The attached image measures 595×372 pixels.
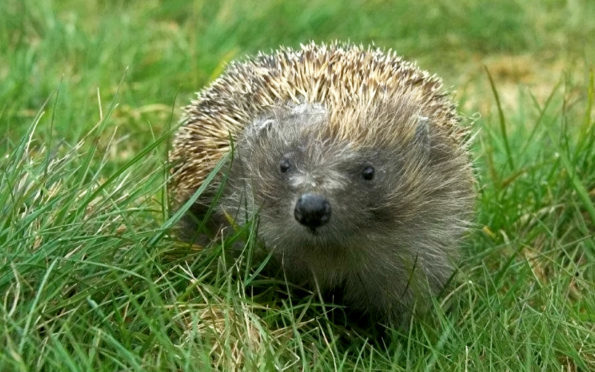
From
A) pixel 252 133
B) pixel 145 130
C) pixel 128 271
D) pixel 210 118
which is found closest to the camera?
pixel 128 271

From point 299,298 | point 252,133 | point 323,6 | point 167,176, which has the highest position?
point 323,6

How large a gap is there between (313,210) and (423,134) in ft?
3.09

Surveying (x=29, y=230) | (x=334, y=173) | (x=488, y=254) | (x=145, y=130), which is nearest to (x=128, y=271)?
(x=29, y=230)

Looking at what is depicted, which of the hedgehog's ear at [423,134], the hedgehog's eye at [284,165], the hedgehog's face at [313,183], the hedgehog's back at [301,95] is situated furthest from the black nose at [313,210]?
the hedgehog's ear at [423,134]

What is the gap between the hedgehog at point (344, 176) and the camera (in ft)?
15.8

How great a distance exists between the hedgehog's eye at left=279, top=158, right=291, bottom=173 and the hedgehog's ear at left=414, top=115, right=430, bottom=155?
0.68 meters

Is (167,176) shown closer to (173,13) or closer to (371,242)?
(371,242)

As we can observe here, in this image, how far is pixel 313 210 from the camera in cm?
457

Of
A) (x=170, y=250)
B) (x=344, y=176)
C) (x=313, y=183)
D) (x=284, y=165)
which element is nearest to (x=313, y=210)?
(x=313, y=183)

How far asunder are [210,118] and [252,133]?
55 cm

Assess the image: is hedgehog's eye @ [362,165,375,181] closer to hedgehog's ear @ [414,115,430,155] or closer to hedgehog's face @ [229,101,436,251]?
hedgehog's face @ [229,101,436,251]

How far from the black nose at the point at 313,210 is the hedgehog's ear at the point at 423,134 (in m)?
0.80

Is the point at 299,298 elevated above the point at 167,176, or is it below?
below

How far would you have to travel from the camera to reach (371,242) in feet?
16.4
